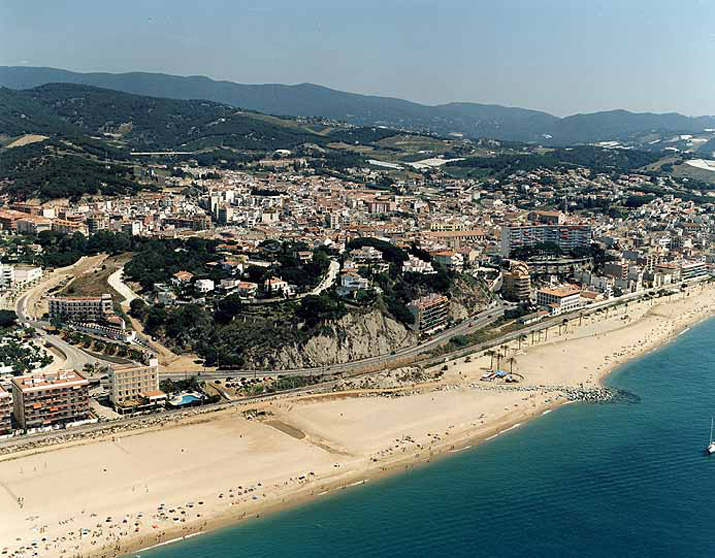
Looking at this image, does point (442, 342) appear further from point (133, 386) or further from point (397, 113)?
point (397, 113)

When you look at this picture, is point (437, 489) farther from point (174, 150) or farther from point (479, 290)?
point (174, 150)

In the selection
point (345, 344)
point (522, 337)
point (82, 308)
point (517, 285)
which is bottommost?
point (522, 337)

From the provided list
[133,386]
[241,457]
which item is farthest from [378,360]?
[241,457]

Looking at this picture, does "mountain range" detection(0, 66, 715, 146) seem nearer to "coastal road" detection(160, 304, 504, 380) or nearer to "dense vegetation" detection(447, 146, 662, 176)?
"dense vegetation" detection(447, 146, 662, 176)

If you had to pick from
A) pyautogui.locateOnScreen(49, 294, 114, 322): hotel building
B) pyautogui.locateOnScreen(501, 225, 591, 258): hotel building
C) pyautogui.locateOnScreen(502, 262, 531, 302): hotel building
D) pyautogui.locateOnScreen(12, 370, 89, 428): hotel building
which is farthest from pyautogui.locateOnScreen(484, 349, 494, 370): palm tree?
pyautogui.locateOnScreen(501, 225, 591, 258): hotel building

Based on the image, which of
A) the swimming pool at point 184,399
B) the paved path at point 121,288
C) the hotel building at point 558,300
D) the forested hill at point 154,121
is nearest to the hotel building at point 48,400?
the swimming pool at point 184,399

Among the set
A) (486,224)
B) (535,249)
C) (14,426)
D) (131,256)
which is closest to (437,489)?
(14,426)
